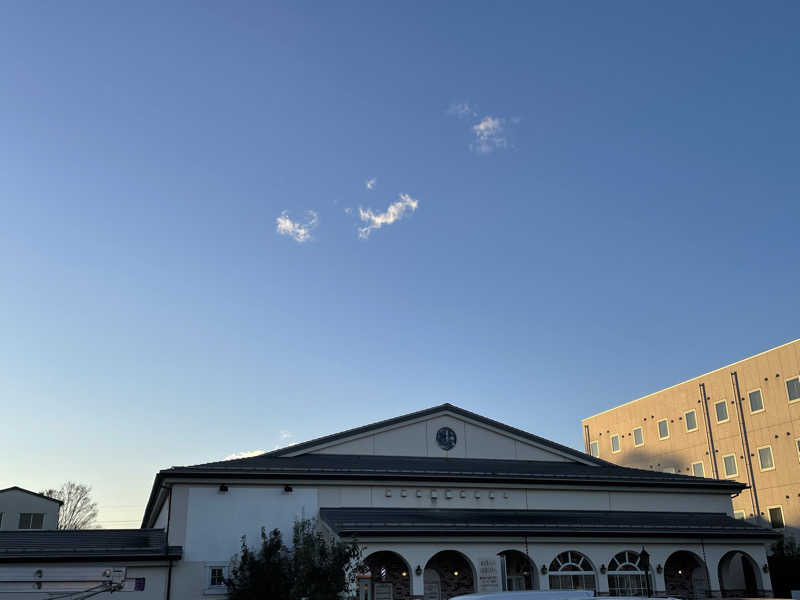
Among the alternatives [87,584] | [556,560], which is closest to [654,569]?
[556,560]

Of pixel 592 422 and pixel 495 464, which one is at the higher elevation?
pixel 592 422

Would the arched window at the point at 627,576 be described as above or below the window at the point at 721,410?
below

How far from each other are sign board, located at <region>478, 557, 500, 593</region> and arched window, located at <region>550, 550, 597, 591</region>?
7.47 ft

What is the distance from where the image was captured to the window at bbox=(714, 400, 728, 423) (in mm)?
51562

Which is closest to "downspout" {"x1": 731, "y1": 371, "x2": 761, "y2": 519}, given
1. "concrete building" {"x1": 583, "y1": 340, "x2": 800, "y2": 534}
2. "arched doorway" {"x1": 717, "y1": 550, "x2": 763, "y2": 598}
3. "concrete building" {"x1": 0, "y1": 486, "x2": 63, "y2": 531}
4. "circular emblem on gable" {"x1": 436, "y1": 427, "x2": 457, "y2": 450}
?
"concrete building" {"x1": 583, "y1": 340, "x2": 800, "y2": 534}

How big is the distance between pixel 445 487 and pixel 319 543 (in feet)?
25.2

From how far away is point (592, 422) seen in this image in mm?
67625

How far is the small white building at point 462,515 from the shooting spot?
2678 centimetres

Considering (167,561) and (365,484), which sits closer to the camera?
(167,561)

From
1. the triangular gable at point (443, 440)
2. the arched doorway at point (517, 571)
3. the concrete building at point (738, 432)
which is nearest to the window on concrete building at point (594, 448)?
the concrete building at point (738, 432)

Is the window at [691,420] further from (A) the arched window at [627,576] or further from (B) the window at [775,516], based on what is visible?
(A) the arched window at [627,576]

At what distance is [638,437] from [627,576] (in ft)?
111

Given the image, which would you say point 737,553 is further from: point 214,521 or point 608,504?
point 214,521

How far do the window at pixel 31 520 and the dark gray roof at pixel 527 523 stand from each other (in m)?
29.1
